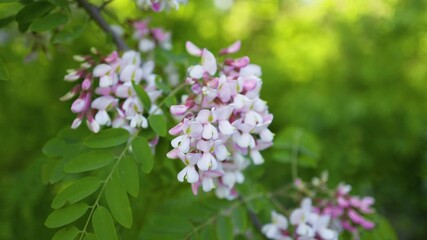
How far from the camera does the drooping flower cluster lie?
118 centimetres

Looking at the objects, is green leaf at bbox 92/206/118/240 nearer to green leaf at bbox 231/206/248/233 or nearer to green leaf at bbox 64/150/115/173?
green leaf at bbox 64/150/115/173

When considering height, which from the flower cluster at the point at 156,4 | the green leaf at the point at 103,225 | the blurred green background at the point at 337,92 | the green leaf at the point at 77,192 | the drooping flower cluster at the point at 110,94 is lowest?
the blurred green background at the point at 337,92

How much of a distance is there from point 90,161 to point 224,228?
40cm

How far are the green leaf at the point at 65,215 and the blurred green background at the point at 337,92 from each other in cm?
105

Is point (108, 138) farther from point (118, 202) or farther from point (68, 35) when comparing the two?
point (68, 35)

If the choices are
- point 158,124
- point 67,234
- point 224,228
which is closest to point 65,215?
point 67,234

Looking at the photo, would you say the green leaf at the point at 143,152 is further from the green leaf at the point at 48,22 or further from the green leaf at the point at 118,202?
the green leaf at the point at 48,22

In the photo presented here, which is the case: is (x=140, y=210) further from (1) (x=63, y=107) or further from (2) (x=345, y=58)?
(2) (x=345, y=58)

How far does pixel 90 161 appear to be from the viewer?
3.72ft

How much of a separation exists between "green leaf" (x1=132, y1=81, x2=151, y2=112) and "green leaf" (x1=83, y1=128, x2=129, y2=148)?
0.08m

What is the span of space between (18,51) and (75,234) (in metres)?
1.45

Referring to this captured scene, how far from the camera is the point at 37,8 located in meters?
1.28

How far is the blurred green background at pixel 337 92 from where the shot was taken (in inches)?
90.6

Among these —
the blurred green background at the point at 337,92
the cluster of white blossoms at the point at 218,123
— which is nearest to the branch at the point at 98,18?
the cluster of white blossoms at the point at 218,123
